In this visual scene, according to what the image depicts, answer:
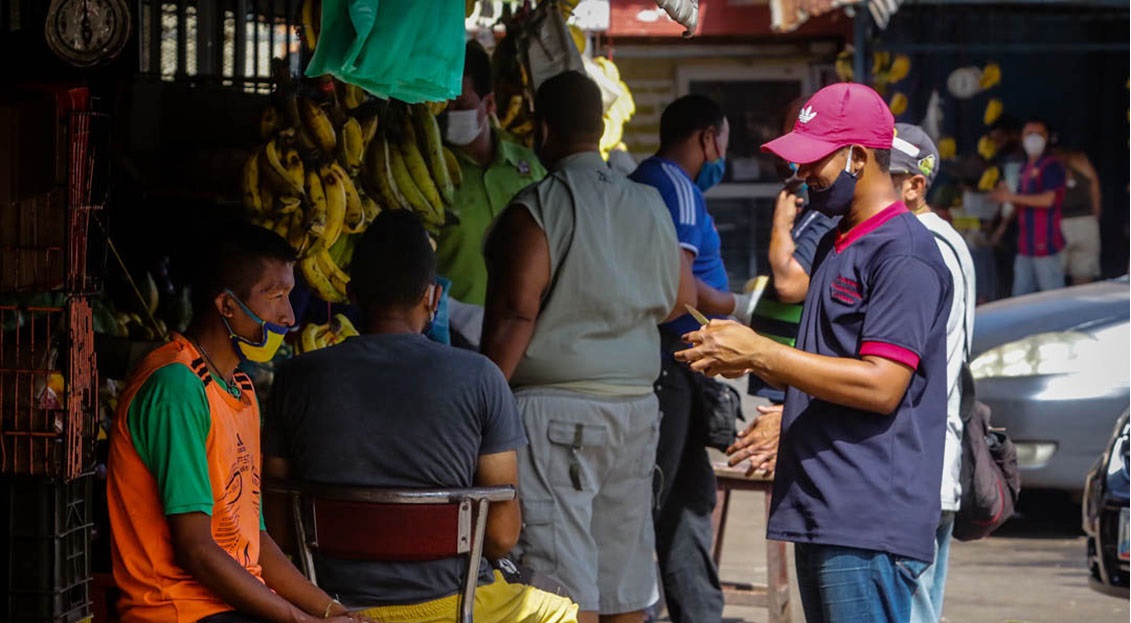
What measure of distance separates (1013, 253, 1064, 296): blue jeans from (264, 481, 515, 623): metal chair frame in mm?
12982

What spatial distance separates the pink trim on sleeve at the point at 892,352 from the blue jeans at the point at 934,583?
3.10 feet

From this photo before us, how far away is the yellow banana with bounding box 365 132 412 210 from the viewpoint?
564cm

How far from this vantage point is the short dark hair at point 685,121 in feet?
21.5

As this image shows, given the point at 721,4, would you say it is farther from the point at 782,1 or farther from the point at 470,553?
the point at 470,553

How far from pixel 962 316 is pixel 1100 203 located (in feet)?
43.5

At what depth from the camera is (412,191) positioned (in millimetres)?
5793

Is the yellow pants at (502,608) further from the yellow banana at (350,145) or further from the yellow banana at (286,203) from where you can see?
the yellow banana at (350,145)

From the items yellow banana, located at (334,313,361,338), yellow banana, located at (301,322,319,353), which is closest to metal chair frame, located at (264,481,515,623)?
yellow banana, located at (301,322,319,353)

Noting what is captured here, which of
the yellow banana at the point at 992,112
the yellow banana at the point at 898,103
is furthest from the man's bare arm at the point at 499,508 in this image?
the yellow banana at the point at 992,112

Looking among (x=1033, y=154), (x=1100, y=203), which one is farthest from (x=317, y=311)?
(x=1100, y=203)

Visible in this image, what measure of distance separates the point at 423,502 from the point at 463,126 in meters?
2.56

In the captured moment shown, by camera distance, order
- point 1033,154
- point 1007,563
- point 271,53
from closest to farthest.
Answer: point 271,53 → point 1007,563 → point 1033,154

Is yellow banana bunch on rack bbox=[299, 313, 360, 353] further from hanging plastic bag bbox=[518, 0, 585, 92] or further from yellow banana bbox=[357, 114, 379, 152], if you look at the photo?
hanging plastic bag bbox=[518, 0, 585, 92]

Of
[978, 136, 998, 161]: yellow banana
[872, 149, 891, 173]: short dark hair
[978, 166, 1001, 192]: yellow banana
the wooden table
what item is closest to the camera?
[872, 149, 891, 173]: short dark hair
